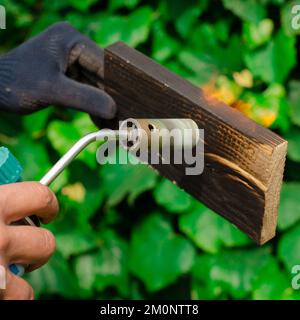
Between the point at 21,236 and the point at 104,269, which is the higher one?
the point at 104,269

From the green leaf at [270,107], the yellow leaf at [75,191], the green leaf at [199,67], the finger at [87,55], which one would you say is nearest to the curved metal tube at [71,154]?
the finger at [87,55]

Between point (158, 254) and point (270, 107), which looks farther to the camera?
point (158, 254)

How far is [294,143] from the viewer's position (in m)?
1.74

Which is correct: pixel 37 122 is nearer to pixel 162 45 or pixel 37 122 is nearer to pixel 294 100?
pixel 162 45

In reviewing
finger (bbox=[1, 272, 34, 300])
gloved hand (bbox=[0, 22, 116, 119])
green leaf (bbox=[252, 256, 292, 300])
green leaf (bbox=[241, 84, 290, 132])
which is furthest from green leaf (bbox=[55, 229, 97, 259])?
finger (bbox=[1, 272, 34, 300])

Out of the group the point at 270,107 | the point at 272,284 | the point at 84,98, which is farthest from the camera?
the point at 272,284

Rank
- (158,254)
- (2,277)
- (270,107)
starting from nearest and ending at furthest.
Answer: (2,277)
(270,107)
(158,254)

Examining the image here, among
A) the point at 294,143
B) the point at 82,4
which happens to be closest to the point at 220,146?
the point at 294,143

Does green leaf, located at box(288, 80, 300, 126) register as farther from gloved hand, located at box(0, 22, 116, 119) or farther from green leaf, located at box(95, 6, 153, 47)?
gloved hand, located at box(0, 22, 116, 119)

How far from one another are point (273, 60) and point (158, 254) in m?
0.56

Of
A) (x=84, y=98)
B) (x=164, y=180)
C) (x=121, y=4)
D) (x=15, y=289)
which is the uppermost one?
(x=121, y=4)

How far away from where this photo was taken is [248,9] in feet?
5.61

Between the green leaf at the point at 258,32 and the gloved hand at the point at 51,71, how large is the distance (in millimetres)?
723

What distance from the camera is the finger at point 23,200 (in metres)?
0.81
